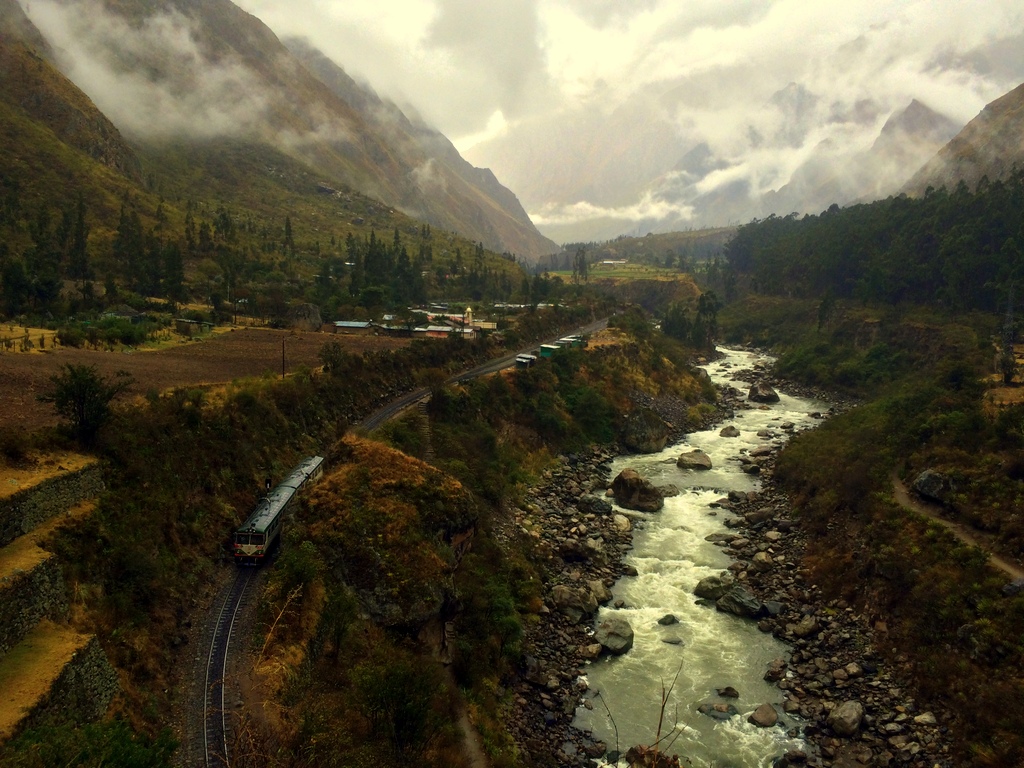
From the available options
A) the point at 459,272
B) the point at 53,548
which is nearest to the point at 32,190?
the point at 459,272

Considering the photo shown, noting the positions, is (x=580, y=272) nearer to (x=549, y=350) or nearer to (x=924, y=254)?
(x=924, y=254)

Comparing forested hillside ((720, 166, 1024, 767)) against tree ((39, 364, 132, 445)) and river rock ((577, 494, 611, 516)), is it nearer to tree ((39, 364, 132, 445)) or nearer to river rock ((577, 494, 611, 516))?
river rock ((577, 494, 611, 516))

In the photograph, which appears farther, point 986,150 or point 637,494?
point 986,150

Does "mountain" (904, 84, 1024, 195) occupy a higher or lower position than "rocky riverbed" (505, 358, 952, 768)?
higher

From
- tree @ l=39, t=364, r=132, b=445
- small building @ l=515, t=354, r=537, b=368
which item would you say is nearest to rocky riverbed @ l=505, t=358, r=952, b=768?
tree @ l=39, t=364, r=132, b=445

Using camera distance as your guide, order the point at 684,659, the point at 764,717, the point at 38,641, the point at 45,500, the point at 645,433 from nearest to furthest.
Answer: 1. the point at 38,641
2. the point at 45,500
3. the point at 764,717
4. the point at 684,659
5. the point at 645,433

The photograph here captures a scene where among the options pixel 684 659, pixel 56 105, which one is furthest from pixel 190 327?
pixel 56 105

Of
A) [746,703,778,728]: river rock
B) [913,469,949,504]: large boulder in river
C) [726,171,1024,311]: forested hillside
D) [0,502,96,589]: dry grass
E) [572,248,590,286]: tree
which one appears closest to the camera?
[0,502,96,589]: dry grass

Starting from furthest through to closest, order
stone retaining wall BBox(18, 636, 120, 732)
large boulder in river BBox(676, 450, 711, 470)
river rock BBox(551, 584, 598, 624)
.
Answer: large boulder in river BBox(676, 450, 711, 470)
river rock BBox(551, 584, 598, 624)
stone retaining wall BBox(18, 636, 120, 732)

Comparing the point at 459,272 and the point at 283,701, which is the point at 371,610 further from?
the point at 459,272
